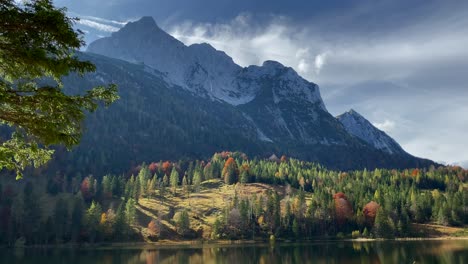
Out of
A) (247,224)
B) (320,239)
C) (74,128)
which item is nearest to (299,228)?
(320,239)

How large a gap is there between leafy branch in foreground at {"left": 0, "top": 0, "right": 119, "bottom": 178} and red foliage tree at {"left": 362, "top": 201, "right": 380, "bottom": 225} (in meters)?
170

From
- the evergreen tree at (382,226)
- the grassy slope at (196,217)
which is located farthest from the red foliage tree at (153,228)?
the evergreen tree at (382,226)

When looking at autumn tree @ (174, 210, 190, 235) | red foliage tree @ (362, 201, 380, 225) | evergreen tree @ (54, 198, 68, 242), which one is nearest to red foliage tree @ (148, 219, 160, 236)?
autumn tree @ (174, 210, 190, 235)

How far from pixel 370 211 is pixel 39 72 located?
17354 centimetres

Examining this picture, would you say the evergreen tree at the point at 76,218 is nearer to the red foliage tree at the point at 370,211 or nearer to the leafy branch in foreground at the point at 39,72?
the red foliage tree at the point at 370,211

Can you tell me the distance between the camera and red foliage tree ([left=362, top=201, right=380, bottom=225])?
169250 millimetres

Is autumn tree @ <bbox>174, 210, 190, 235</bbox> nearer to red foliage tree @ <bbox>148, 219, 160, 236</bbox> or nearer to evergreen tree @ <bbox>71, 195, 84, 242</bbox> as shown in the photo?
red foliage tree @ <bbox>148, 219, 160, 236</bbox>

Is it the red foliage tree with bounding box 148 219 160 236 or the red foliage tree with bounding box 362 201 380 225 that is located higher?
the red foliage tree with bounding box 362 201 380 225

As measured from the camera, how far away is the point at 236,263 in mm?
87375

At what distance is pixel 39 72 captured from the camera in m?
16.4

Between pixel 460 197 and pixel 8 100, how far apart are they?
205 metres

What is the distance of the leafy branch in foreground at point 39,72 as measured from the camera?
14609mm

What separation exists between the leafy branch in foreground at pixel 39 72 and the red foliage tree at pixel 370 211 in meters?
170

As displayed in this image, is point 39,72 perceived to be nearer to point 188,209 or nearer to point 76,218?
point 76,218
